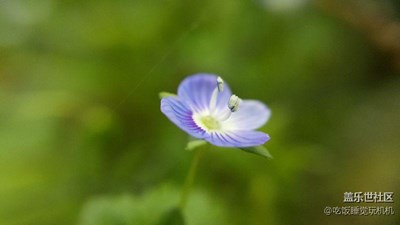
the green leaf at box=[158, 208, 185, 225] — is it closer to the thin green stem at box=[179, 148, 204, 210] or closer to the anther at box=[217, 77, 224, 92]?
the thin green stem at box=[179, 148, 204, 210]

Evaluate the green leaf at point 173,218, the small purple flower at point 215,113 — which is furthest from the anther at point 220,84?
the green leaf at point 173,218

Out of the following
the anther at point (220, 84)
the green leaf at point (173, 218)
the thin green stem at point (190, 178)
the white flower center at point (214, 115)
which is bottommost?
the green leaf at point (173, 218)

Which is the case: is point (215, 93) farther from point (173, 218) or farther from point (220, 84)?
point (173, 218)

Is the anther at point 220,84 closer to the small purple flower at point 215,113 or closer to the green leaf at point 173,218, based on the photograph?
the small purple flower at point 215,113

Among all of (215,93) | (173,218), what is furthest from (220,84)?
(173,218)

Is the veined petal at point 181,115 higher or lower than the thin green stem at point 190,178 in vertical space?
higher

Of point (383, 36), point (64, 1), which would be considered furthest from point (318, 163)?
point (64, 1)

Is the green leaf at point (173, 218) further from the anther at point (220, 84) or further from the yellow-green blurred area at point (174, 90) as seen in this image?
the anther at point (220, 84)

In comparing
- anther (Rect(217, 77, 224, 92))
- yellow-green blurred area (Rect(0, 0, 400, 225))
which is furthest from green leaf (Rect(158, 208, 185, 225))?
anther (Rect(217, 77, 224, 92))
